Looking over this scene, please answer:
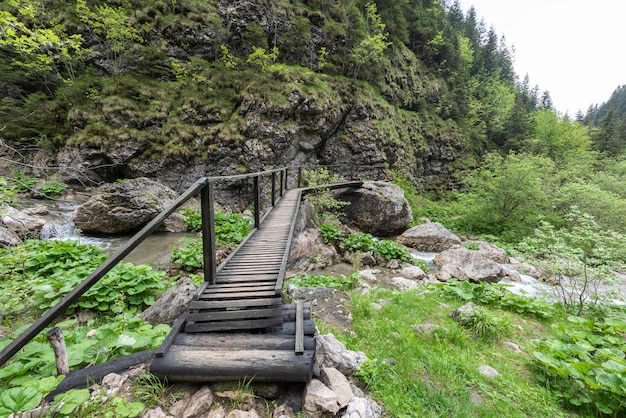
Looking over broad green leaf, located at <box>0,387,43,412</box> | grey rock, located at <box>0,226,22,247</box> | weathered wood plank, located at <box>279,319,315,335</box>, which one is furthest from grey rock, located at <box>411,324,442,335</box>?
grey rock, located at <box>0,226,22,247</box>

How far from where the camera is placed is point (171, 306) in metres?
3.14

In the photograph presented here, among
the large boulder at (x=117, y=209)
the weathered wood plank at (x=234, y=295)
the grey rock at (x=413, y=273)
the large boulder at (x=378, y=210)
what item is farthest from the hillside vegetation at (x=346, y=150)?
the large boulder at (x=378, y=210)

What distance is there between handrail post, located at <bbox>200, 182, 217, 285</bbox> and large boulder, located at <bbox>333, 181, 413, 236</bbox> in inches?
448

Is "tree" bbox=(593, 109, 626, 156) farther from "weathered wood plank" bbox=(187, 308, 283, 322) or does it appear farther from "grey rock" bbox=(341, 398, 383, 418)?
"weathered wood plank" bbox=(187, 308, 283, 322)

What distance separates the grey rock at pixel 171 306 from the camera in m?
3.05

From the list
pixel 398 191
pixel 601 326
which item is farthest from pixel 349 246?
pixel 601 326

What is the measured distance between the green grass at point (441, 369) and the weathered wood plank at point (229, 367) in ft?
2.94

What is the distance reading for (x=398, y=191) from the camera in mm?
14336

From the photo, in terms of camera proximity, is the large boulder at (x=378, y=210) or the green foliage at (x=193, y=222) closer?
the green foliage at (x=193, y=222)

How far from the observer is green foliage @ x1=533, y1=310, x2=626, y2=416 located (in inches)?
89.8


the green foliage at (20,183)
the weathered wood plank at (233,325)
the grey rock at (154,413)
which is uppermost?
the green foliage at (20,183)

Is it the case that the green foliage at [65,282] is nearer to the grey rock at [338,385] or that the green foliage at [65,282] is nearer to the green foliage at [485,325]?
the grey rock at [338,385]

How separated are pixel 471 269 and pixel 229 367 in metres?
9.21

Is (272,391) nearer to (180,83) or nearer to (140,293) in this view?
(140,293)
